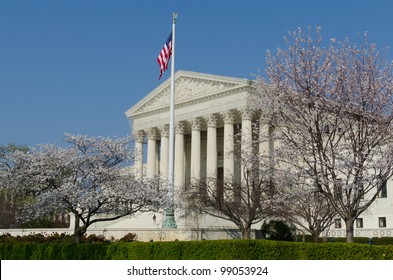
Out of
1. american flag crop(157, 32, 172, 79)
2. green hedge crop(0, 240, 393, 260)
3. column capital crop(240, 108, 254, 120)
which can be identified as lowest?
green hedge crop(0, 240, 393, 260)

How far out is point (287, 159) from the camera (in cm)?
2292

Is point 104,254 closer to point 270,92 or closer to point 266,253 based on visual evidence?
point 266,253

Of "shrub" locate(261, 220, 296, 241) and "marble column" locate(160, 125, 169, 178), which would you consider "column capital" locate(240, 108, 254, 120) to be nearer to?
"marble column" locate(160, 125, 169, 178)

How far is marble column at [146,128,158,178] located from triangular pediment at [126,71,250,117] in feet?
9.94

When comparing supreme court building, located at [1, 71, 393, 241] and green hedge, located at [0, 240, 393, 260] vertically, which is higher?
supreme court building, located at [1, 71, 393, 241]

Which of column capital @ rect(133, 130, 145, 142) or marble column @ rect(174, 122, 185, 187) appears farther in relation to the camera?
column capital @ rect(133, 130, 145, 142)

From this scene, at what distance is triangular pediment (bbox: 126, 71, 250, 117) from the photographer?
206 ft

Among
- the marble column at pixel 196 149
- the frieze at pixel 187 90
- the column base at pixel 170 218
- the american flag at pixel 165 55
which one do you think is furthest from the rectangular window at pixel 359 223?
the column base at pixel 170 218

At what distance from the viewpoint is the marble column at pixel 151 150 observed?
71938mm

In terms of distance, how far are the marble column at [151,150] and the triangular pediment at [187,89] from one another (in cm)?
303

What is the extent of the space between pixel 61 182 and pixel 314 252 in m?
14.4

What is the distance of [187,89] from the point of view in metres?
68.4

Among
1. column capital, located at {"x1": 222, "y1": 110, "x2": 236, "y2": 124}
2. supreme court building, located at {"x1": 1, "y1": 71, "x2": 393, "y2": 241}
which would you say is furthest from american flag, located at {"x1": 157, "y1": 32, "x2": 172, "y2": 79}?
column capital, located at {"x1": 222, "y1": 110, "x2": 236, "y2": 124}
